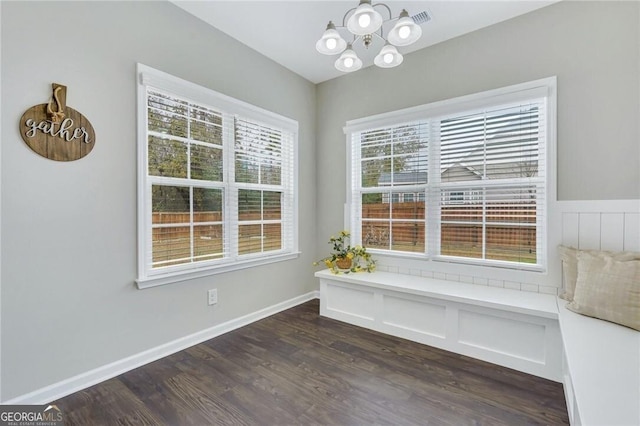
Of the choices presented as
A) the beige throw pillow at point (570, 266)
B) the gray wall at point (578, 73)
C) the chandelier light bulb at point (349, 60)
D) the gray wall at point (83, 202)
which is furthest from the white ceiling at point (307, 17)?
the beige throw pillow at point (570, 266)

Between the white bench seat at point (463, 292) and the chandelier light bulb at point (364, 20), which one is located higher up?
the chandelier light bulb at point (364, 20)

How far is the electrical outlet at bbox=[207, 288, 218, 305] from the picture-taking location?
2.70 m

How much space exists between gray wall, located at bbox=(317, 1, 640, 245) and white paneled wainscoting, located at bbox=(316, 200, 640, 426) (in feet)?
0.83

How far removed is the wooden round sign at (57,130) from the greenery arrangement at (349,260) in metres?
2.41

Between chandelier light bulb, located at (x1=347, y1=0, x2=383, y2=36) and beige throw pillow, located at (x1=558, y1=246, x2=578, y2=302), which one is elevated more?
chandelier light bulb, located at (x1=347, y1=0, x2=383, y2=36)

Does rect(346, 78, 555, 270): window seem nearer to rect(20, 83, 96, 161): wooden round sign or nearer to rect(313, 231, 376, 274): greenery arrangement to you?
rect(313, 231, 376, 274): greenery arrangement

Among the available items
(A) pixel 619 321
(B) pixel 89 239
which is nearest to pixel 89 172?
(B) pixel 89 239

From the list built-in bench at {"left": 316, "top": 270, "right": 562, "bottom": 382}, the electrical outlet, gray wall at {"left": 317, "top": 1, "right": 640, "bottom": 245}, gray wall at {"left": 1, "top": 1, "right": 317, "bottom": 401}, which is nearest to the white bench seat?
built-in bench at {"left": 316, "top": 270, "right": 562, "bottom": 382}

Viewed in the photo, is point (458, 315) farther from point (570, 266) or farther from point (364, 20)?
point (364, 20)

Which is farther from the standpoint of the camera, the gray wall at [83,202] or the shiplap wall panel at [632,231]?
the shiplap wall panel at [632,231]

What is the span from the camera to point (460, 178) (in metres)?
2.88

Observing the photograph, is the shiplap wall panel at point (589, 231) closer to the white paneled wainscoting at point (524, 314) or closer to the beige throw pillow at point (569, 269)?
the white paneled wainscoting at point (524, 314)

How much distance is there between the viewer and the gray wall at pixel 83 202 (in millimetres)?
1693

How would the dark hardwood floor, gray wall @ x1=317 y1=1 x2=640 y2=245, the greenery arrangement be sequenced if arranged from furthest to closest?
the greenery arrangement → gray wall @ x1=317 y1=1 x2=640 y2=245 → the dark hardwood floor
